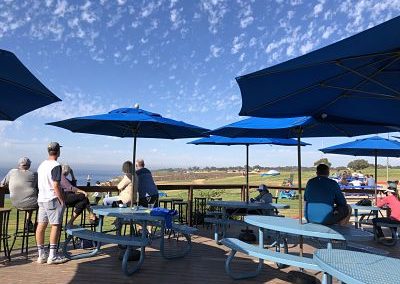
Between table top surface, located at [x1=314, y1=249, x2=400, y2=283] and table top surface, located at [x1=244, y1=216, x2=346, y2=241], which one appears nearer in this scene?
table top surface, located at [x1=314, y1=249, x2=400, y2=283]

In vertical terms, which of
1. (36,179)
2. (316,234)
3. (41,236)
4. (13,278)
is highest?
(36,179)

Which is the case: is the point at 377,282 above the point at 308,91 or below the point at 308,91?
below

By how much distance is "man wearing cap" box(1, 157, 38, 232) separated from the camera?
5.22 metres

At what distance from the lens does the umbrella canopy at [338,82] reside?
7.63 feet

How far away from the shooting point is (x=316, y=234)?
12.2ft

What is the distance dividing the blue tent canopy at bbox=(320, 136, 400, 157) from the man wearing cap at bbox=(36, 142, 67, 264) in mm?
5906

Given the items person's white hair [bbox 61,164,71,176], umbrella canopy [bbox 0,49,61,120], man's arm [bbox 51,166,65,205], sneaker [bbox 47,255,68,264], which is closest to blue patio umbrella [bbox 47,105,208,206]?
person's white hair [bbox 61,164,71,176]

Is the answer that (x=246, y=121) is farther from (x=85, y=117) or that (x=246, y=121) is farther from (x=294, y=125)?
(x=85, y=117)

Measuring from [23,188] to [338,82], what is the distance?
168 inches

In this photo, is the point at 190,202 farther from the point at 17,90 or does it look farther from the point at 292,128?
the point at 17,90

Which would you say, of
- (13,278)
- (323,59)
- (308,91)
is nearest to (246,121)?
(308,91)

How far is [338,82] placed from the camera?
3.60 metres

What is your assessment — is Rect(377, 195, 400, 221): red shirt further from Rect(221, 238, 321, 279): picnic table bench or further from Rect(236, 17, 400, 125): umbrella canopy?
Rect(221, 238, 321, 279): picnic table bench

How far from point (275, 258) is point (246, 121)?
7.38 ft
